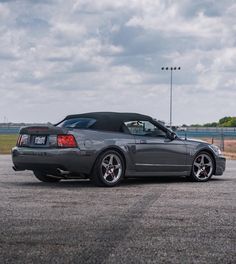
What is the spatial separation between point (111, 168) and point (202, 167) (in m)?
2.25

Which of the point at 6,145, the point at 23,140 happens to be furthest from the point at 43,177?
the point at 6,145

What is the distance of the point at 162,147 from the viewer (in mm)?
12633

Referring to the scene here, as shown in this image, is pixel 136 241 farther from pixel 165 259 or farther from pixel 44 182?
pixel 44 182

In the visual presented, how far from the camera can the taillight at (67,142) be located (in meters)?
11.5

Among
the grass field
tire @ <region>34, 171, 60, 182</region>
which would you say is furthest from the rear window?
the grass field

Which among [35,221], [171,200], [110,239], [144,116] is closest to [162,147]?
[144,116]

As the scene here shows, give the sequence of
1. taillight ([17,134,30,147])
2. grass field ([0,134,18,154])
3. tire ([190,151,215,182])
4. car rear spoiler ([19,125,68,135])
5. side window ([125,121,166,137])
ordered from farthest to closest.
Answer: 1. grass field ([0,134,18,154])
2. tire ([190,151,215,182])
3. side window ([125,121,166,137])
4. taillight ([17,134,30,147])
5. car rear spoiler ([19,125,68,135])

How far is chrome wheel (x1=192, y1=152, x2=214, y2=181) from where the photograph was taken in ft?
42.9

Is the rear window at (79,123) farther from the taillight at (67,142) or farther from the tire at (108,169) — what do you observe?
the tire at (108,169)

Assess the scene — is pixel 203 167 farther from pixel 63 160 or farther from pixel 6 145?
pixel 6 145

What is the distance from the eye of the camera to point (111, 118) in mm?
12344

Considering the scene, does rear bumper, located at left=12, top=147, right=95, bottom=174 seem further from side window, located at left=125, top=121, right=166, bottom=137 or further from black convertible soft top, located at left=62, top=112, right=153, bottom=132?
side window, located at left=125, top=121, right=166, bottom=137

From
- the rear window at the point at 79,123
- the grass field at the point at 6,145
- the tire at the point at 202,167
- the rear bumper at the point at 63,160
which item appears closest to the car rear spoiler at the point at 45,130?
the rear bumper at the point at 63,160

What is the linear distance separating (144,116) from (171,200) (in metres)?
3.40
